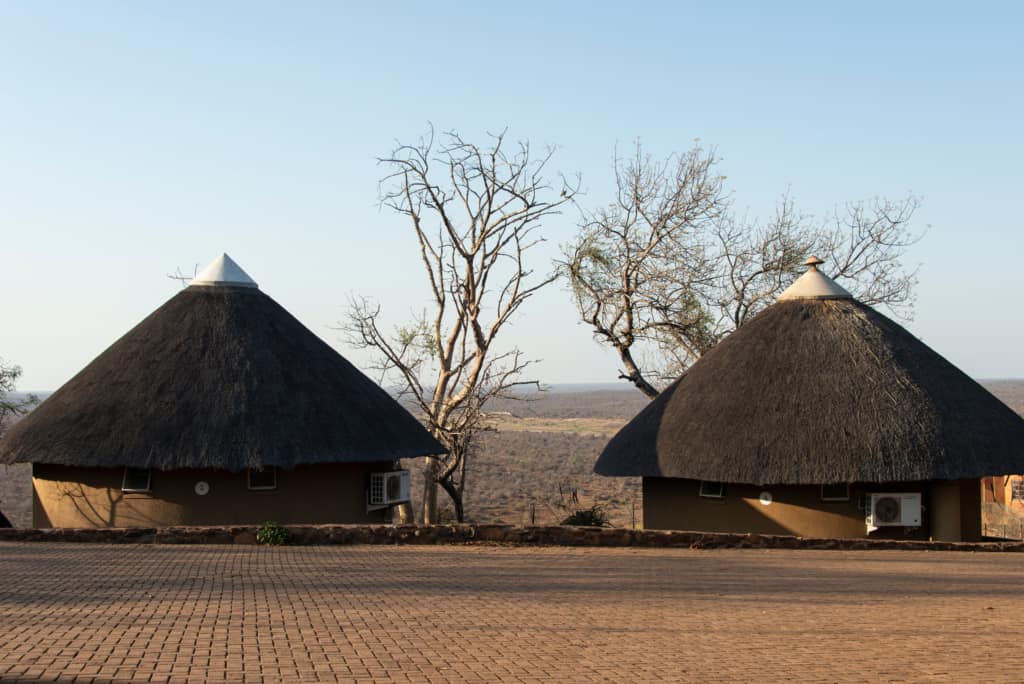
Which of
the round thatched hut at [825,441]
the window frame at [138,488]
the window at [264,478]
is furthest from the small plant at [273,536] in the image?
the round thatched hut at [825,441]

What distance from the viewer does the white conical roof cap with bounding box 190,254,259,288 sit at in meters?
21.7

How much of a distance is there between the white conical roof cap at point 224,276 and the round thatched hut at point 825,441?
8094 millimetres

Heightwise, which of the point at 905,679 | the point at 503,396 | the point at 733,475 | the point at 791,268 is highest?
the point at 791,268

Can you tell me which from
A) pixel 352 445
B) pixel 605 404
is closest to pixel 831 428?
pixel 352 445

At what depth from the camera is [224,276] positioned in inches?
856

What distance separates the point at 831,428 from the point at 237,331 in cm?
1086

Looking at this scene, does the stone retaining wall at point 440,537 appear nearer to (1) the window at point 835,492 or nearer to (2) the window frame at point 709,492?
(1) the window at point 835,492

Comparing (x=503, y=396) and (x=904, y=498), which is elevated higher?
(x=503, y=396)

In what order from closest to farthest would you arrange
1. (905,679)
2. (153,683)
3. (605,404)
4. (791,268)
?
(153,683) < (905,679) < (791,268) < (605,404)

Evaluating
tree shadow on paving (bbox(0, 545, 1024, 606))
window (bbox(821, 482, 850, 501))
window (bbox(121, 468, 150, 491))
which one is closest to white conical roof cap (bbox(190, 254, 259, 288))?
window (bbox(121, 468, 150, 491))

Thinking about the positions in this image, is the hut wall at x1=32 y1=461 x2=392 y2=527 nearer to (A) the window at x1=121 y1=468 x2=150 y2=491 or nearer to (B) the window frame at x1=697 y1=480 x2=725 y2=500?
(A) the window at x1=121 y1=468 x2=150 y2=491

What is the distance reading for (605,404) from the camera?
430 ft

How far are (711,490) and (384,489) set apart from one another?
5.76m

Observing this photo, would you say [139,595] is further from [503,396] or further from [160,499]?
[503,396]
